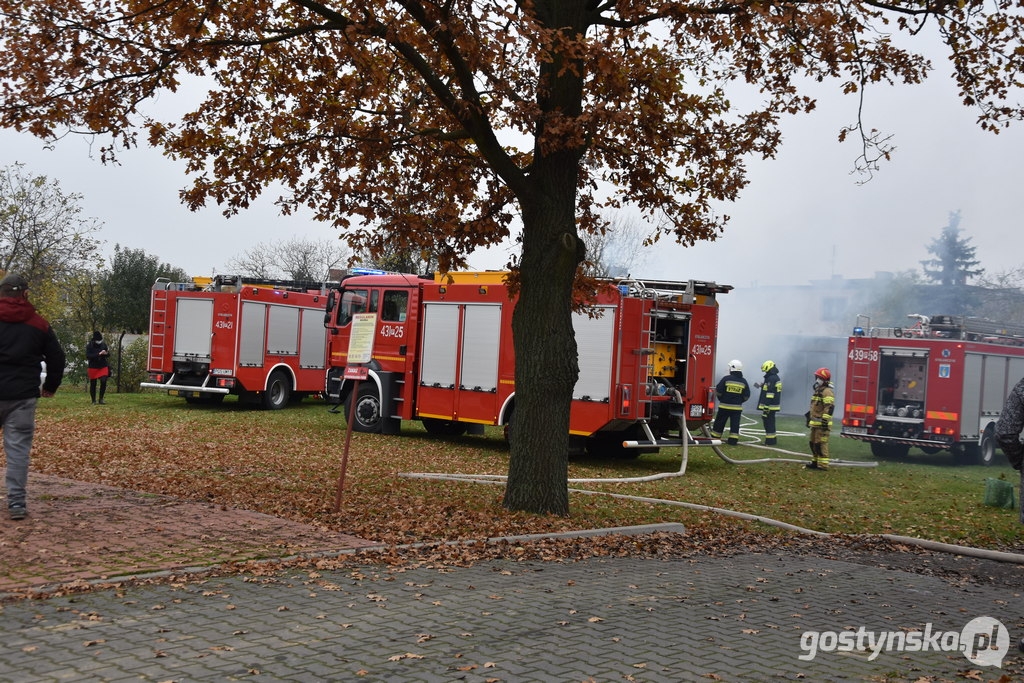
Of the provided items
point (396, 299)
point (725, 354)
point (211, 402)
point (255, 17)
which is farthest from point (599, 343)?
point (725, 354)

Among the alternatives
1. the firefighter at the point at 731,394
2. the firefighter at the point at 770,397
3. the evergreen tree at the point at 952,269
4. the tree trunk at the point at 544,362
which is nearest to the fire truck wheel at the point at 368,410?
the firefighter at the point at 731,394

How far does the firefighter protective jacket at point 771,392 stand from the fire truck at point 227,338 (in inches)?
450

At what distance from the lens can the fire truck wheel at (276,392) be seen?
2506 cm

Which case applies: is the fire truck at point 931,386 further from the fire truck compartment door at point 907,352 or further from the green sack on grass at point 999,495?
the green sack on grass at point 999,495

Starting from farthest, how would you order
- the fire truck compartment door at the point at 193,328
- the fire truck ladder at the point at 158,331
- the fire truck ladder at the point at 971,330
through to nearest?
the fire truck ladder at the point at 158,331 → the fire truck compartment door at the point at 193,328 → the fire truck ladder at the point at 971,330

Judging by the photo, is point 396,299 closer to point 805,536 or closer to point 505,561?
point 805,536

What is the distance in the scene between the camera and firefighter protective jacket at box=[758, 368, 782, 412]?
21.3 m

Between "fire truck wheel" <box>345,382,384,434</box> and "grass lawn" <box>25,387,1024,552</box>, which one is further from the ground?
"fire truck wheel" <box>345,382,384,434</box>

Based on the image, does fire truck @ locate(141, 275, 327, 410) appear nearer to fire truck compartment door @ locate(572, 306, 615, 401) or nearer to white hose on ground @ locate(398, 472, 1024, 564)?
fire truck compartment door @ locate(572, 306, 615, 401)

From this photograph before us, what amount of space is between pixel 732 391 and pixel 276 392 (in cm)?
1131

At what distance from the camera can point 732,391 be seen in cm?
2075

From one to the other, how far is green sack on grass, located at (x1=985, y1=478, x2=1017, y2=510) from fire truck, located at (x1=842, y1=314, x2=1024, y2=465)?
8551 millimetres

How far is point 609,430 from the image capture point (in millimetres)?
16609

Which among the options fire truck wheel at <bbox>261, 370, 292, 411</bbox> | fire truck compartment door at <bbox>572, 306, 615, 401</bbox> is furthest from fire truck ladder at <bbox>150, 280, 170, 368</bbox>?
fire truck compartment door at <bbox>572, 306, 615, 401</bbox>
